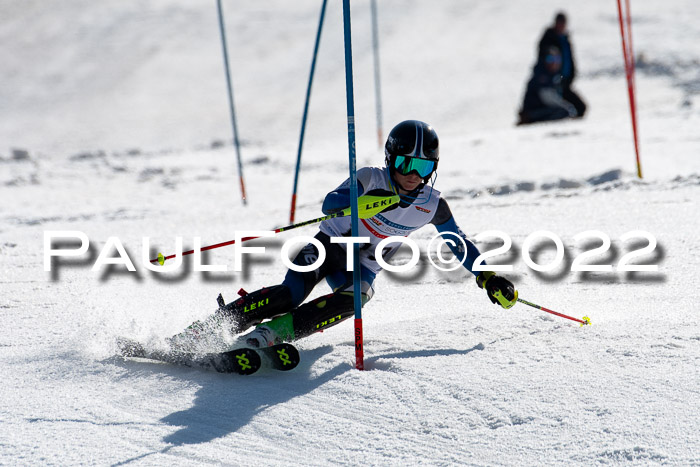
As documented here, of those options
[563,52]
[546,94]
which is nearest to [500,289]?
[546,94]

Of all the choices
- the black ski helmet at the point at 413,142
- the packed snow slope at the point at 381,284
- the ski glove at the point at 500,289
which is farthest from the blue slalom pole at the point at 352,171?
the ski glove at the point at 500,289

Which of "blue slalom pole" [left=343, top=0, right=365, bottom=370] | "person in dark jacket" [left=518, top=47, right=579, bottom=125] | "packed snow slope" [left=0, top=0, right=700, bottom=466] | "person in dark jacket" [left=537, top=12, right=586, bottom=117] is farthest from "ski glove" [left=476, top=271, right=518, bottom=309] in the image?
"person in dark jacket" [left=537, top=12, right=586, bottom=117]

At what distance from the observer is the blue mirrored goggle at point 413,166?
351 cm

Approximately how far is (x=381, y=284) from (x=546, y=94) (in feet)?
25.7

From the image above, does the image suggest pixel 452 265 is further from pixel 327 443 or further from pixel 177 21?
pixel 177 21

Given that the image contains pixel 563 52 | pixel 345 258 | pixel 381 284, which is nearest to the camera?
pixel 345 258

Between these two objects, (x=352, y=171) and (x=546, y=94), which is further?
(x=546, y=94)

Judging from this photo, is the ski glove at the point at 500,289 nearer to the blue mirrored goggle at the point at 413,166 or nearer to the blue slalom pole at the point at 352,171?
the blue mirrored goggle at the point at 413,166

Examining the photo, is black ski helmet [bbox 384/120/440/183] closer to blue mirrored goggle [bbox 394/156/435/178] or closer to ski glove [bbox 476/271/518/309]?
blue mirrored goggle [bbox 394/156/435/178]

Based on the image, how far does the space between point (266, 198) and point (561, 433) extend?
6018mm

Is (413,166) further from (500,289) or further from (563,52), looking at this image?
(563,52)

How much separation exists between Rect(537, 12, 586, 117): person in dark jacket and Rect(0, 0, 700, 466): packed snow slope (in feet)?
1.30

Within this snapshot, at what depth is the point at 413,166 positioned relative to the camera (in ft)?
11.6

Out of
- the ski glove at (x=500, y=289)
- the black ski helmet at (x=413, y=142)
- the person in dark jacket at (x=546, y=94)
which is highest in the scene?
the person in dark jacket at (x=546, y=94)
